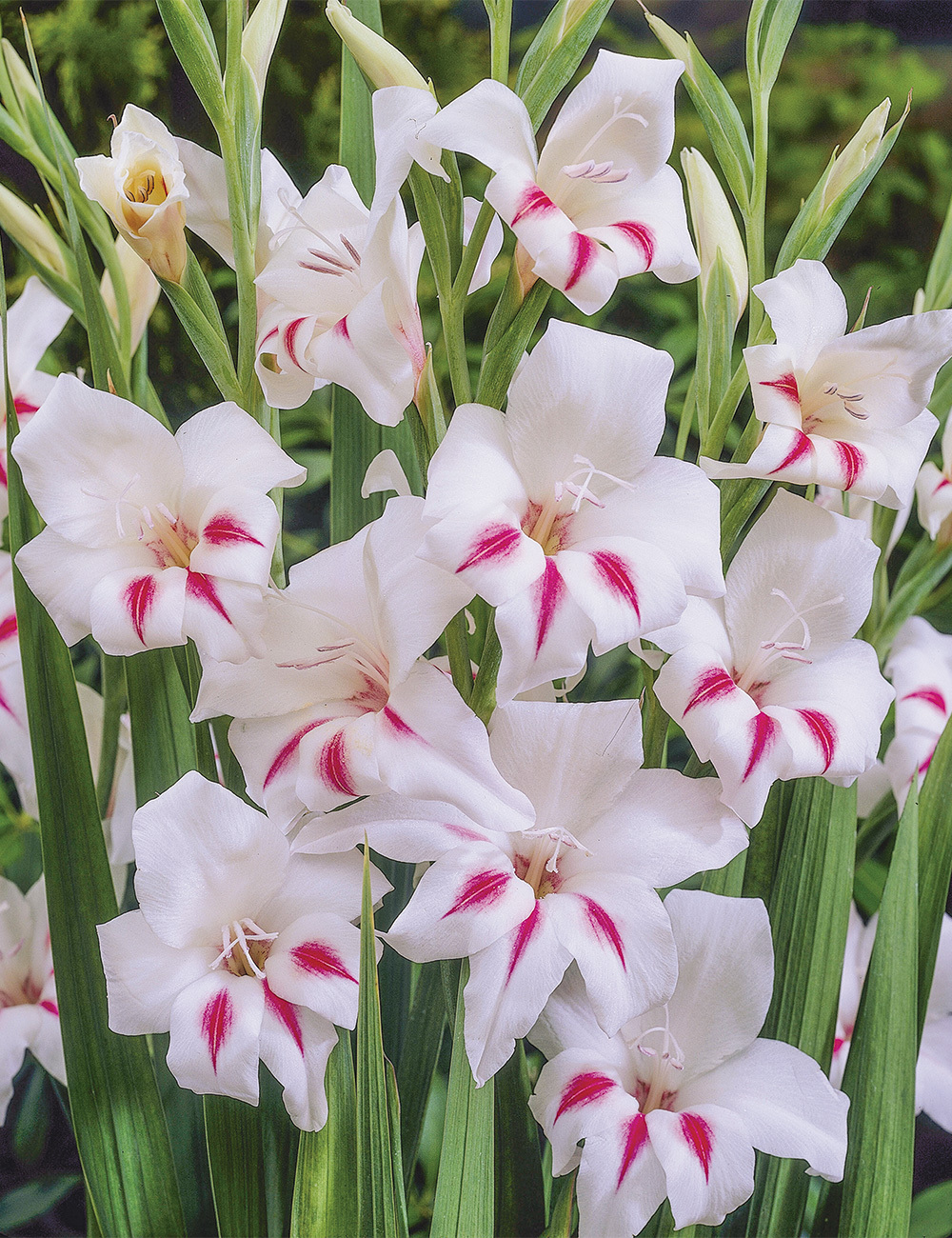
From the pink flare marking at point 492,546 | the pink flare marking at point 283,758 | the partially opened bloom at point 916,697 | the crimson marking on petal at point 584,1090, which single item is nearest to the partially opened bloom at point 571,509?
the pink flare marking at point 492,546

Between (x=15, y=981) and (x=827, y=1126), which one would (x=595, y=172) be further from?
(x=15, y=981)

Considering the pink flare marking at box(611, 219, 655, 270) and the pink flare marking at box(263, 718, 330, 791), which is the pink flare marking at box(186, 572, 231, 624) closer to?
the pink flare marking at box(263, 718, 330, 791)

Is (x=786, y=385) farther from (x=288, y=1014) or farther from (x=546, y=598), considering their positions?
(x=288, y=1014)

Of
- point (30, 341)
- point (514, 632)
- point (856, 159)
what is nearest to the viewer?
point (514, 632)

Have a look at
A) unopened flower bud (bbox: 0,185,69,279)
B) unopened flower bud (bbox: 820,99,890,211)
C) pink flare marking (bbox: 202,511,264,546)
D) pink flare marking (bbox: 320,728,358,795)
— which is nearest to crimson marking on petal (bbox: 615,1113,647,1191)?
pink flare marking (bbox: 320,728,358,795)

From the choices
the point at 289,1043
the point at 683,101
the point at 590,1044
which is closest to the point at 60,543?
the point at 289,1043

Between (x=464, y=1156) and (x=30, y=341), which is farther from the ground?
(x=30, y=341)

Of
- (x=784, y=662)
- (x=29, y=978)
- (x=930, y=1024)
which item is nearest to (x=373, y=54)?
(x=784, y=662)
